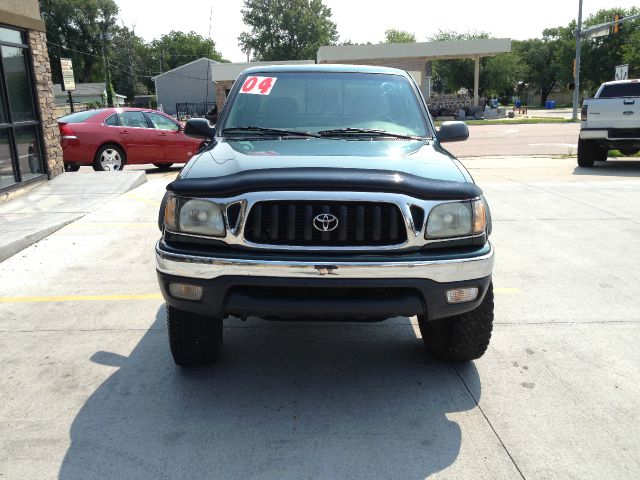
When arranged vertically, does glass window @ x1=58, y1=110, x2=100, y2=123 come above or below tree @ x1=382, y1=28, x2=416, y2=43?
below

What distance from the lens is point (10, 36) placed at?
912 cm

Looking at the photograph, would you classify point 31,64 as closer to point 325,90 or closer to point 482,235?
point 325,90

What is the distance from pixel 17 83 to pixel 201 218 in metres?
7.89

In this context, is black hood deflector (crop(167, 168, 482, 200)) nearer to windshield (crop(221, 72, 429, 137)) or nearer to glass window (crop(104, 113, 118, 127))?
windshield (crop(221, 72, 429, 137))

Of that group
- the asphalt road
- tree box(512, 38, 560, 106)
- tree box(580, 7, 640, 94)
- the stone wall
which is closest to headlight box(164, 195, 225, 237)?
the stone wall

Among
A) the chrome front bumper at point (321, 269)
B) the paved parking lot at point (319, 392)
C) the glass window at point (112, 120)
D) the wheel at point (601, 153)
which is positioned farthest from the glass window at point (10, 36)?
the wheel at point (601, 153)

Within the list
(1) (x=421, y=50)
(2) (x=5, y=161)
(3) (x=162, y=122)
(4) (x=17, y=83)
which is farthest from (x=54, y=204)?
(1) (x=421, y=50)

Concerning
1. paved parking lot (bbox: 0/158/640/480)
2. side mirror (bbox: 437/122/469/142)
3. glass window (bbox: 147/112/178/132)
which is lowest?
paved parking lot (bbox: 0/158/640/480)

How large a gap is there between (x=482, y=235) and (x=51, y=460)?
234cm

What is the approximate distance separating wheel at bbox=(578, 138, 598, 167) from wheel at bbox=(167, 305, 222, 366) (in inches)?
451

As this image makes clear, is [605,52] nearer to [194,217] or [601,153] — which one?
[601,153]

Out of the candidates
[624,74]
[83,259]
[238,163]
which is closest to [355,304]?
[238,163]

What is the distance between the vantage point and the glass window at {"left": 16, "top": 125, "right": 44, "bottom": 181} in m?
9.27

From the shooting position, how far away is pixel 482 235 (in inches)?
122
